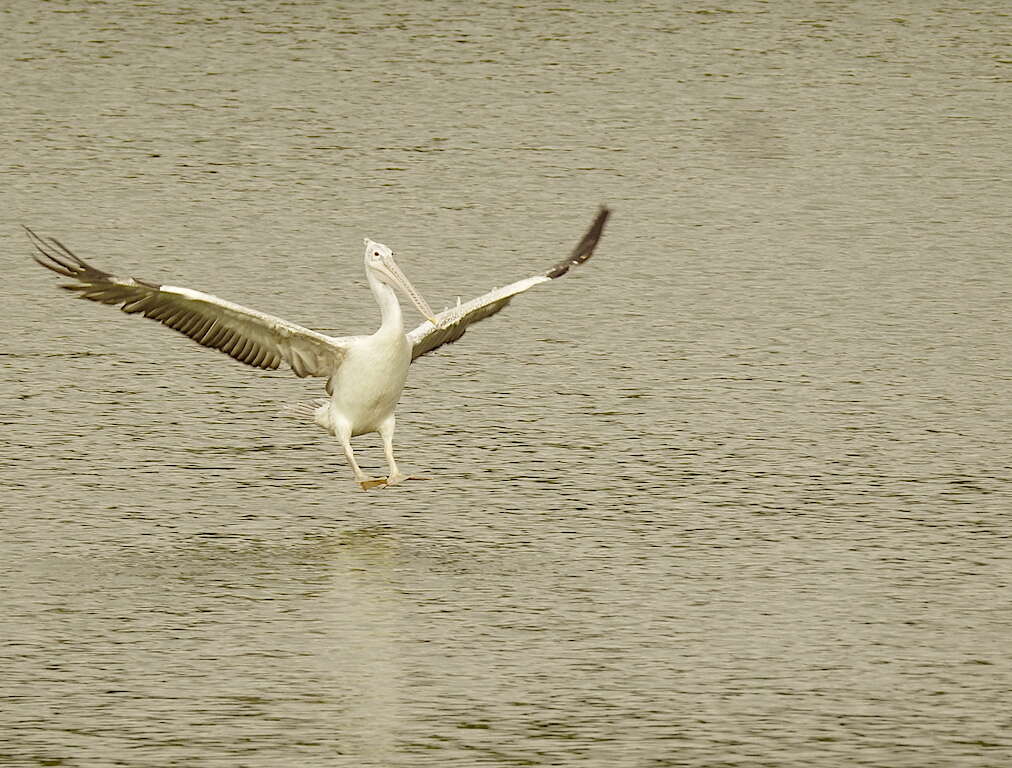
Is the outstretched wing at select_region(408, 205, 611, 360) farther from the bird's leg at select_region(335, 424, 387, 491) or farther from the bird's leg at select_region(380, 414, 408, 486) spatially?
the bird's leg at select_region(335, 424, 387, 491)

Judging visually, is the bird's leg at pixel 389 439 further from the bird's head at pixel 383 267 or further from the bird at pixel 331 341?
the bird's head at pixel 383 267

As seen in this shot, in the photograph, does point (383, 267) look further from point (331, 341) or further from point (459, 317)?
point (331, 341)

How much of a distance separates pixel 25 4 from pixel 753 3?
216 inches

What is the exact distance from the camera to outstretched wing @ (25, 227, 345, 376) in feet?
26.5

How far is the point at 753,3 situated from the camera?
1703cm

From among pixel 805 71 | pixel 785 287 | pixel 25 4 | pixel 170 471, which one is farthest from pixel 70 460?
pixel 25 4

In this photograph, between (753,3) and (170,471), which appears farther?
(753,3)

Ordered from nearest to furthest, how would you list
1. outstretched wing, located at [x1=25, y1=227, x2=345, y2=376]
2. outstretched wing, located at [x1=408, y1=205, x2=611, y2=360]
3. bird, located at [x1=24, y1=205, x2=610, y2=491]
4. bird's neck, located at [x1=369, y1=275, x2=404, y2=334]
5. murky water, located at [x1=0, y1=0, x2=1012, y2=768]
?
1. murky water, located at [x1=0, y1=0, x2=1012, y2=768]
2. outstretched wing, located at [x1=25, y1=227, x2=345, y2=376]
3. bird, located at [x1=24, y1=205, x2=610, y2=491]
4. bird's neck, located at [x1=369, y1=275, x2=404, y2=334]
5. outstretched wing, located at [x1=408, y1=205, x2=611, y2=360]

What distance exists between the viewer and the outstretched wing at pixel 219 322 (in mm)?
8070

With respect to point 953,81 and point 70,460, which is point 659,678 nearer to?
point 70,460

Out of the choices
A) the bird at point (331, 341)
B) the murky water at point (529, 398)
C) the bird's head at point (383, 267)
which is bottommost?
the murky water at point (529, 398)

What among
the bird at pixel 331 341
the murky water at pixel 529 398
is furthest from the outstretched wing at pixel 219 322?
the murky water at pixel 529 398

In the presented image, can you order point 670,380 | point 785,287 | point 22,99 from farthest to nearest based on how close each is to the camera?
point 22,99
point 785,287
point 670,380

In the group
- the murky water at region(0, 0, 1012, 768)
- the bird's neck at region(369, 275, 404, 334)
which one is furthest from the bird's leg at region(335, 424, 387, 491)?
the bird's neck at region(369, 275, 404, 334)
